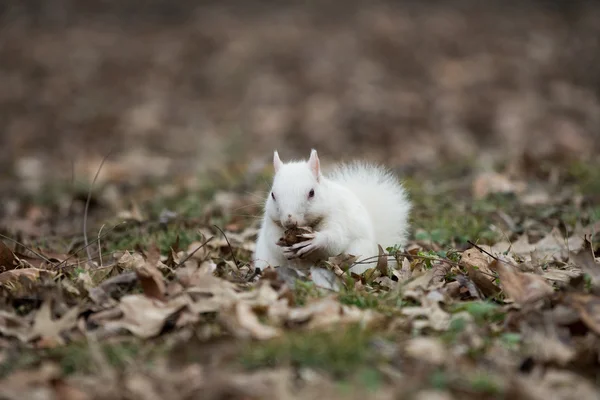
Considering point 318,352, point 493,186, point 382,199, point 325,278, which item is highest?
point 493,186

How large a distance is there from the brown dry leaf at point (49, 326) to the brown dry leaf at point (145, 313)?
12 cm

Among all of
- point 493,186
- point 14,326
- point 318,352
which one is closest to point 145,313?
point 14,326

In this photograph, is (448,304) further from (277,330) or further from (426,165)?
(426,165)

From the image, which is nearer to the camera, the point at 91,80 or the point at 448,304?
the point at 448,304

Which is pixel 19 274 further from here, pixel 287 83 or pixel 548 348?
pixel 287 83

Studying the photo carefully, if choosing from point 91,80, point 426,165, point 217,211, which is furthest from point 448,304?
point 91,80

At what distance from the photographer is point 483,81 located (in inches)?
454

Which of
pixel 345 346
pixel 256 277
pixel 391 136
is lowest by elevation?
pixel 345 346

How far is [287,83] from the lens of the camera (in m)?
12.2

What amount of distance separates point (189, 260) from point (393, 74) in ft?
29.2

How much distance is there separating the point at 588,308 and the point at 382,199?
154cm

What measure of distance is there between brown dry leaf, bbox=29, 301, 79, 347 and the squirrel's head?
40.8 inches

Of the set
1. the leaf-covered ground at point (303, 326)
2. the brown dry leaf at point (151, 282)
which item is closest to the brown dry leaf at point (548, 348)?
the leaf-covered ground at point (303, 326)

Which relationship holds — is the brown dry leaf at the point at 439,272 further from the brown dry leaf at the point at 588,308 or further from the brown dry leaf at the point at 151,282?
the brown dry leaf at the point at 151,282
